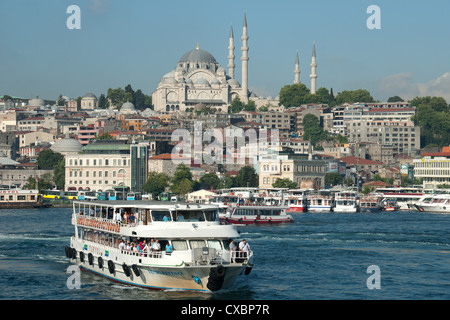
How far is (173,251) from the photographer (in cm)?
2741

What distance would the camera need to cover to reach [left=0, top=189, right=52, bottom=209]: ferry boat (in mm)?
86250

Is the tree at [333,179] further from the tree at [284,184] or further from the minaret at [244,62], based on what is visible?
the minaret at [244,62]

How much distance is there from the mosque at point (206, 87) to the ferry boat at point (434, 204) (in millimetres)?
89256

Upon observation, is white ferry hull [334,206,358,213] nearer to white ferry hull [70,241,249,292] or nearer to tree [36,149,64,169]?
tree [36,149,64,169]

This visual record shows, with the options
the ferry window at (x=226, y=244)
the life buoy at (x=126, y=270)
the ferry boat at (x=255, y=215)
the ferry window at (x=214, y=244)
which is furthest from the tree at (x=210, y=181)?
the ferry window at (x=214, y=244)

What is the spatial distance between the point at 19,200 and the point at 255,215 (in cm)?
3327

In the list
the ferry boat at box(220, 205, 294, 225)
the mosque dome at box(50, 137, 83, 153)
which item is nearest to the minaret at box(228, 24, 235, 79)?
the mosque dome at box(50, 137, 83, 153)

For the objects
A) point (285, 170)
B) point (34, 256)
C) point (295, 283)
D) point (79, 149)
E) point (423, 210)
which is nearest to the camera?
point (295, 283)

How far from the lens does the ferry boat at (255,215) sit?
60.6m

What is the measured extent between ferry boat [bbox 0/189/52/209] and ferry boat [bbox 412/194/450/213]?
111 ft

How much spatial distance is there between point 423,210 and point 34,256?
164 feet
